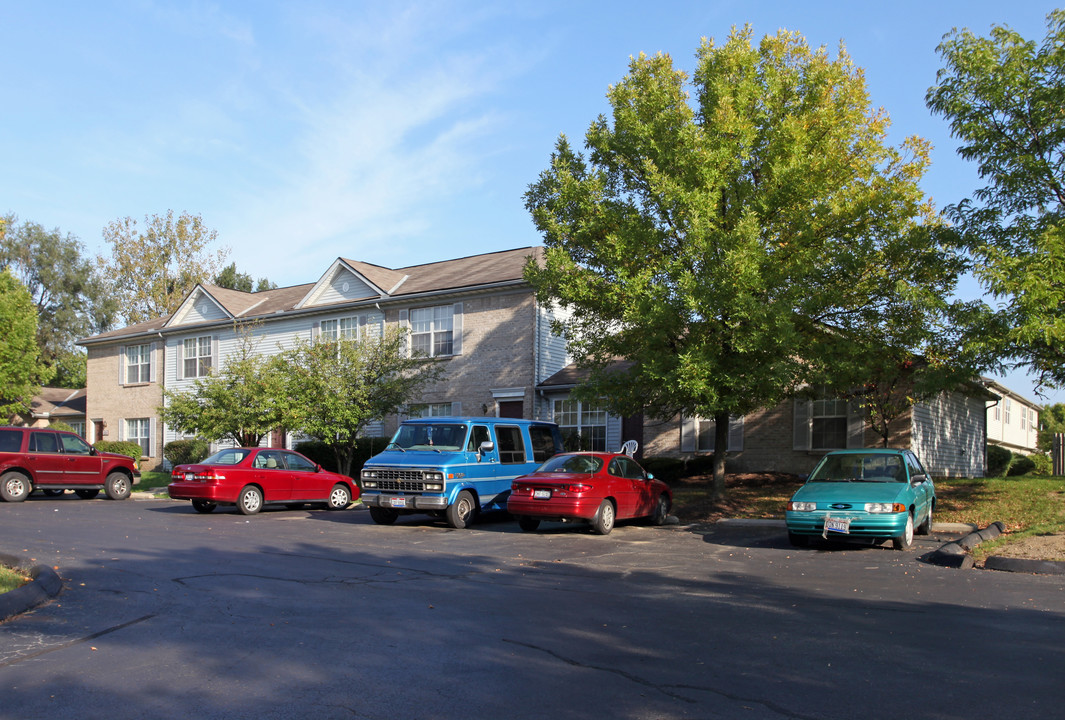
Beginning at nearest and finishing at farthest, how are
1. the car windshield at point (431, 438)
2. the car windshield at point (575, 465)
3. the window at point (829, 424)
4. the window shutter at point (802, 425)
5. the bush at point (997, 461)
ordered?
the car windshield at point (575, 465), the car windshield at point (431, 438), the window at point (829, 424), the window shutter at point (802, 425), the bush at point (997, 461)

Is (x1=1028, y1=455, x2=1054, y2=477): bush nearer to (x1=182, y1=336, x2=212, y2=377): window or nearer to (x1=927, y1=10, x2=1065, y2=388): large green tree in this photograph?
(x1=927, y1=10, x2=1065, y2=388): large green tree

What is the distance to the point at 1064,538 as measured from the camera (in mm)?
12375

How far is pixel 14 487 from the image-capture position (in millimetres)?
20750

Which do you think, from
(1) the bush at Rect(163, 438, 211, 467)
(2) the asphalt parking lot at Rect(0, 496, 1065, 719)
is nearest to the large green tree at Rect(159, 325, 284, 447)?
(1) the bush at Rect(163, 438, 211, 467)

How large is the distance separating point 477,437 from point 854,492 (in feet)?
23.0

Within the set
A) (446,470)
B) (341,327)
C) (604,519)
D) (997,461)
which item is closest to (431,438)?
(446,470)

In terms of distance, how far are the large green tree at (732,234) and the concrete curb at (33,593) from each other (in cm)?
1089

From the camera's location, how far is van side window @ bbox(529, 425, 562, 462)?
18031mm

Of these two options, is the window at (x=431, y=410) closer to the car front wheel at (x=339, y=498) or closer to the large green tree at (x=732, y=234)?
the car front wheel at (x=339, y=498)

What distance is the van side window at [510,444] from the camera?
55.7ft

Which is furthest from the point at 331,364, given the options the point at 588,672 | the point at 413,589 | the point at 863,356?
the point at 588,672

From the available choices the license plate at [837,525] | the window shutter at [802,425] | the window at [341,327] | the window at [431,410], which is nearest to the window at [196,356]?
the window at [341,327]

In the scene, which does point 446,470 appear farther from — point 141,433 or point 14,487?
point 141,433

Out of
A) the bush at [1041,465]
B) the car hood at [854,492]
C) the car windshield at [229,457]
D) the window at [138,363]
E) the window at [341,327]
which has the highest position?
the window at [341,327]
